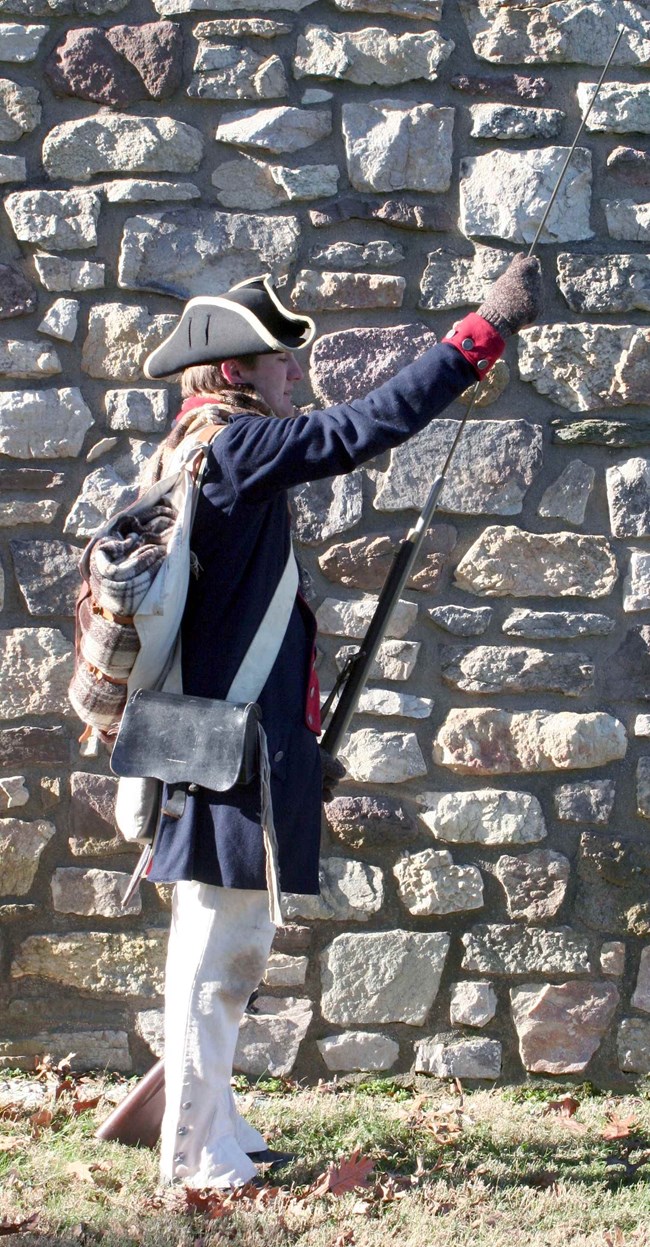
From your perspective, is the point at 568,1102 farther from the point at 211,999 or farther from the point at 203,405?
the point at 203,405

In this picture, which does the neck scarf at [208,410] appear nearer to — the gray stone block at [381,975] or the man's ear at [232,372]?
the man's ear at [232,372]

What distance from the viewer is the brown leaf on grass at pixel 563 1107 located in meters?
3.04

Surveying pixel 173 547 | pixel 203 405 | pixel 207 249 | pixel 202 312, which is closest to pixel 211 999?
pixel 173 547

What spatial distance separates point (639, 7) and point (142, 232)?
1.37m

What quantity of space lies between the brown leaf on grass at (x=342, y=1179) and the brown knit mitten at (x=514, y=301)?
165 cm

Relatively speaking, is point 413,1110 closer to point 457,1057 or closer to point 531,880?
point 457,1057

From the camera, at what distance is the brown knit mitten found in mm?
2229

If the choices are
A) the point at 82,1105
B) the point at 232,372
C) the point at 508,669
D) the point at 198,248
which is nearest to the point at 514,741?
the point at 508,669

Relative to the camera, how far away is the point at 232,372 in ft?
8.00

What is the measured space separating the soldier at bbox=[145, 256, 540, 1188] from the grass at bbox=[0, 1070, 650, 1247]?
0.14 meters

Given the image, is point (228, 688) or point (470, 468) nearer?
point (228, 688)

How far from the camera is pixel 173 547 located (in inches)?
88.0

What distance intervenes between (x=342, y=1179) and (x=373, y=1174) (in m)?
0.14

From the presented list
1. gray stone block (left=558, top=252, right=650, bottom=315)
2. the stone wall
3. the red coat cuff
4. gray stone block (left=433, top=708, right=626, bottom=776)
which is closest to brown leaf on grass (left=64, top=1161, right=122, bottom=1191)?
the stone wall
